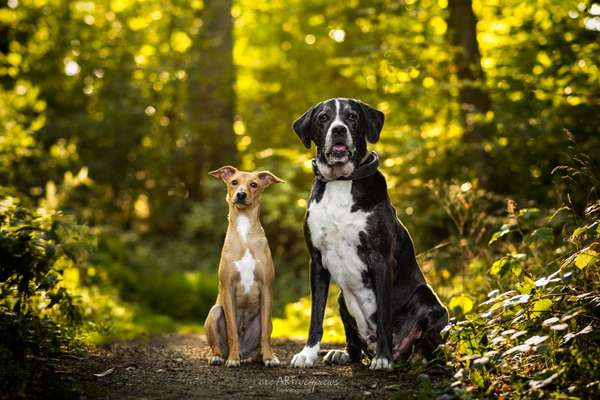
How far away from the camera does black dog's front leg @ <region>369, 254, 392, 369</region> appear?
539 centimetres

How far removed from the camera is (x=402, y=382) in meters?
4.96

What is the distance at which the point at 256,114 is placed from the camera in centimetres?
1780

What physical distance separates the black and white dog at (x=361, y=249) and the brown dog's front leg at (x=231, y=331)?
477 millimetres

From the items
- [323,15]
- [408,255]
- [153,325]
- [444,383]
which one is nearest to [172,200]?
[323,15]

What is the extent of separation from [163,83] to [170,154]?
1522 millimetres

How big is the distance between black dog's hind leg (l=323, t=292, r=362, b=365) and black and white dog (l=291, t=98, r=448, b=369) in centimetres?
6

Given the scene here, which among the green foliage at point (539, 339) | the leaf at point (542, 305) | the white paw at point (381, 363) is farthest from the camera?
the white paw at point (381, 363)

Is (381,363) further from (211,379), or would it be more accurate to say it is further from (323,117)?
(323,117)

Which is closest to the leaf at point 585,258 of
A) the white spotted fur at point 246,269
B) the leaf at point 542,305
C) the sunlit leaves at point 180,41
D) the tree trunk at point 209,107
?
the leaf at point 542,305

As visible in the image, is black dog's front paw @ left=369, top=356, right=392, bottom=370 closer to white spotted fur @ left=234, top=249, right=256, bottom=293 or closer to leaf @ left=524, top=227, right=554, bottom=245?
white spotted fur @ left=234, top=249, right=256, bottom=293

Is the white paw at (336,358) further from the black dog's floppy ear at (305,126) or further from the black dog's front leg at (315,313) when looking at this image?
the black dog's floppy ear at (305,126)

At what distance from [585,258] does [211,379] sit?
103 inches

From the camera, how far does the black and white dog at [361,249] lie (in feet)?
17.9

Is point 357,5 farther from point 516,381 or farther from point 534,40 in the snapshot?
point 516,381
